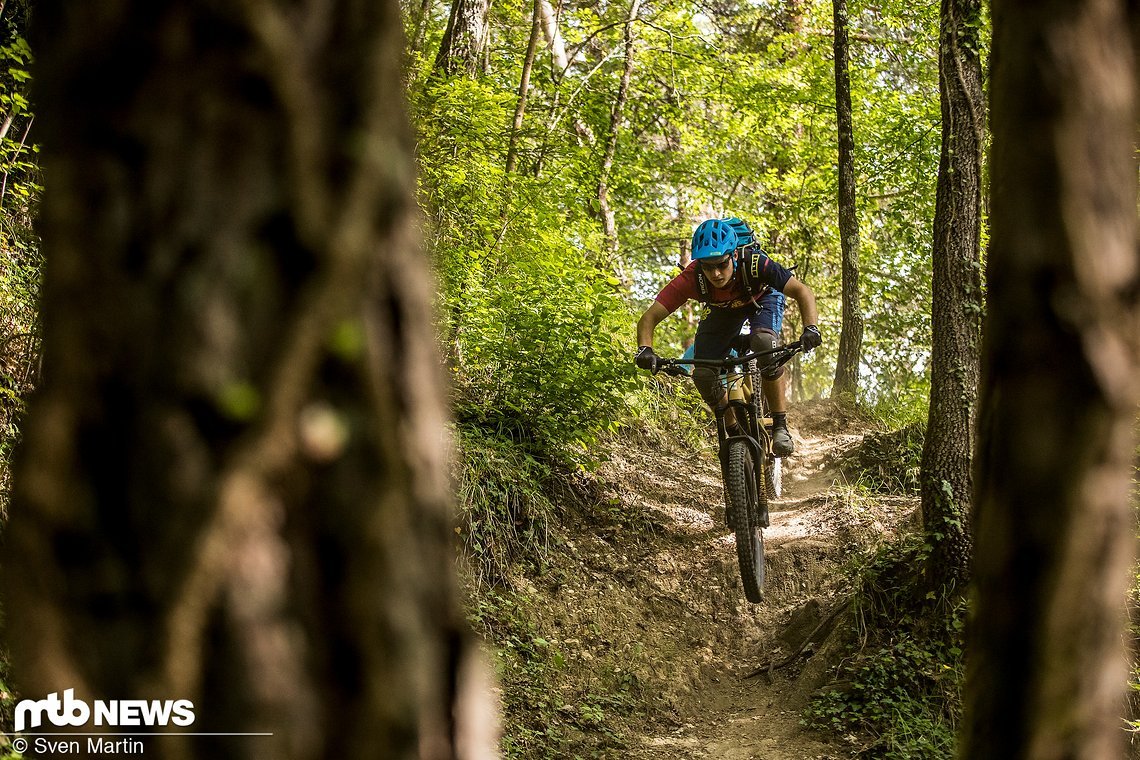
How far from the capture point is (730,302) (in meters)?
6.59

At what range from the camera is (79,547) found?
80 centimetres

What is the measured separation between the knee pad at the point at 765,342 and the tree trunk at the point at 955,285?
1044 mm

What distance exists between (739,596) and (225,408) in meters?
6.71

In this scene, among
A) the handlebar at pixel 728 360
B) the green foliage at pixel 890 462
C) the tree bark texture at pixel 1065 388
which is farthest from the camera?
the green foliage at pixel 890 462

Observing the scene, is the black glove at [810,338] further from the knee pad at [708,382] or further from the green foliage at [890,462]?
the green foliage at [890,462]

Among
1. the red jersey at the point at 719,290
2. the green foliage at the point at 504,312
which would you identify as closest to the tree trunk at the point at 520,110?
the green foliage at the point at 504,312

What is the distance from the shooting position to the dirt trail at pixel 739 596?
546 centimetres

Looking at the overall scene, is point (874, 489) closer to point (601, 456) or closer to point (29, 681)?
point (601, 456)

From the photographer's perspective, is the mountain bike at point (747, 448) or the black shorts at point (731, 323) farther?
the black shorts at point (731, 323)

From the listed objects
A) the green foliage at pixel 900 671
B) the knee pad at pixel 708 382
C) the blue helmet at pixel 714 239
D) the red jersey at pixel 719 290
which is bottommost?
the green foliage at pixel 900 671

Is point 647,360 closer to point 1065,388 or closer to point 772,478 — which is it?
point 772,478

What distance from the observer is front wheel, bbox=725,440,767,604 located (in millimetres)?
6168

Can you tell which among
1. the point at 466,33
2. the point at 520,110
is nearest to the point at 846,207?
the point at 520,110

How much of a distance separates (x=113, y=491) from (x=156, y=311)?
0.16 metres
